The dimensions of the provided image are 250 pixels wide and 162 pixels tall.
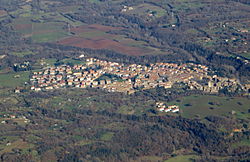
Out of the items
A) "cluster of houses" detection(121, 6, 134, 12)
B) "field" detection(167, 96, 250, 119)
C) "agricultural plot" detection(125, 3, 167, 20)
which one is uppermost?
"field" detection(167, 96, 250, 119)

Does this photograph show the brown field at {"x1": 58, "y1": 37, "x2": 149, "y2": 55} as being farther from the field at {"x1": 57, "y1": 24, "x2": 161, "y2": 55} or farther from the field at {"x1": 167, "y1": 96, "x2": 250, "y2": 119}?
the field at {"x1": 167, "y1": 96, "x2": 250, "y2": 119}

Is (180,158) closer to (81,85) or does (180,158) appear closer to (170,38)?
(81,85)

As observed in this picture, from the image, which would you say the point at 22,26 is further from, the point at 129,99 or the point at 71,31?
the point at 129,99

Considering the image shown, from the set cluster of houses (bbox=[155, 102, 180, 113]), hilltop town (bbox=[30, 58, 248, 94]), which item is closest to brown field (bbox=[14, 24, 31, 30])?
hilltop town (bbox=[30, 58, 248, 94])

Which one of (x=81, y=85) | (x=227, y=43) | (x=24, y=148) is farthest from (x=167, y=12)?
(x=24, y=148)

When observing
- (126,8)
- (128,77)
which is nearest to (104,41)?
(128,77)

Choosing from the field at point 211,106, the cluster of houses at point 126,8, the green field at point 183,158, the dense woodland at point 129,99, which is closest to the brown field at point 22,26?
the dense woodland at point 129,99
